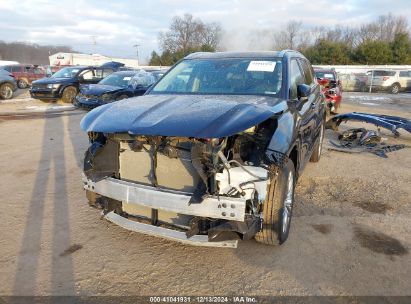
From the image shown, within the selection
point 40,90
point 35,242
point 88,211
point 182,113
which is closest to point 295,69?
point 182,113

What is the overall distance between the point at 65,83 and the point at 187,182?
14273 millimetres

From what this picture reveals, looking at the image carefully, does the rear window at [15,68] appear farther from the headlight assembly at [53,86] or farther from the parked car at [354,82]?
the parked car at [354,82]

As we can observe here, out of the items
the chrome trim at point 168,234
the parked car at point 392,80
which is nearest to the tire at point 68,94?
the chrome trim at point 168,234

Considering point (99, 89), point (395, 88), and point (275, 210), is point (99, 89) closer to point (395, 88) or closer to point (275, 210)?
point (275, 210)

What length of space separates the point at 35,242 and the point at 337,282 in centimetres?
282

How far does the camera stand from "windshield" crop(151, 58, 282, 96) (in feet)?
13.2

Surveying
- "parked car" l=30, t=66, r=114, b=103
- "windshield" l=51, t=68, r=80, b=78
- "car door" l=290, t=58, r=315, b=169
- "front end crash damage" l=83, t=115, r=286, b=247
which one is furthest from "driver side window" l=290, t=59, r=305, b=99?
"windshield" l=51, t=68, r=80, b=78

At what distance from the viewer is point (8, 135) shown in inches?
341

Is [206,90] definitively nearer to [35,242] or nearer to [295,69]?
[295,69]

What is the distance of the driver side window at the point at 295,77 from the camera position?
13.3 ft

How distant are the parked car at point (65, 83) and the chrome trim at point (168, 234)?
13641 millimetres

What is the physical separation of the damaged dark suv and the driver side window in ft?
0.61

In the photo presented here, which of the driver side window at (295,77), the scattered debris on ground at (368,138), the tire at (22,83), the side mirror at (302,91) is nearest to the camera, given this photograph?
the side mirror at (302,91)

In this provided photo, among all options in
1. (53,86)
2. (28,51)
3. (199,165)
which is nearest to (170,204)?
(199,165)
